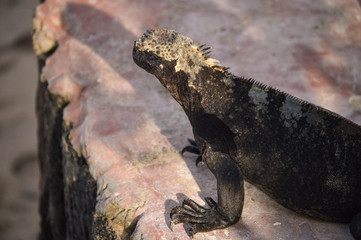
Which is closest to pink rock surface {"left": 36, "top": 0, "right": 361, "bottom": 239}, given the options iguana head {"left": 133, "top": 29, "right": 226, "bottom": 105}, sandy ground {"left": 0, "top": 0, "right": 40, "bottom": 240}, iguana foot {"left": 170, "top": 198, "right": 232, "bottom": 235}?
iguana foot {"left": 170, "top": 198, "right": 232, "bottom": 235}

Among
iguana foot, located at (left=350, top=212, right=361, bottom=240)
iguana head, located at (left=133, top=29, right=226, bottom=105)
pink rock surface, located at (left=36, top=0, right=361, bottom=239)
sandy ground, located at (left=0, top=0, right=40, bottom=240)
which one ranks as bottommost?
sandy ground, located at (left=0, top=0, right=40, bottom=240)

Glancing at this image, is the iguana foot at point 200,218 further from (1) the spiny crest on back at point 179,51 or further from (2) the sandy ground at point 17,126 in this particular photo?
(2) the sandy ground at point 17,126

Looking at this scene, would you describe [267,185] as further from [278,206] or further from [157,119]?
[157,119]

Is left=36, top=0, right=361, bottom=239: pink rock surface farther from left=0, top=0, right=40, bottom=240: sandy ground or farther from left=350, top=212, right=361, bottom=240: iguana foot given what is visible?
left=0, top=0, right=40, bottom=240: sandy ground

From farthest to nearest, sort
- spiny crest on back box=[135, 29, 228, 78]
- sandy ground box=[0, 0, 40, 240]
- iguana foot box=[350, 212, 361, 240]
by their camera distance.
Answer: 1. sandy ground box=[0, 0, 40, 240]
2. spiny crest on back box=[135, 29, 228, 78]
3. iguana foot box=[350, 212, 361, 240]

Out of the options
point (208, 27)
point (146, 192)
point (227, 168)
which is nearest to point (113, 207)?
point (146, 192)

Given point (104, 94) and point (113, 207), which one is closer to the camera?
point (113, 207)

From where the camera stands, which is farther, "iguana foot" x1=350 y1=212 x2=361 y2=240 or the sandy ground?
the sandy ground
